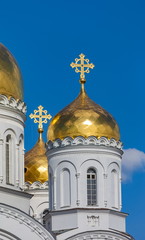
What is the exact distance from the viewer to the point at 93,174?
32031mm

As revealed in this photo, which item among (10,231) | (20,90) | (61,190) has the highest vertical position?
(20,90)

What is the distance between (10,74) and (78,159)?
3.57 m

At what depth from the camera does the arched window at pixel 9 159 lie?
3030 centimetres

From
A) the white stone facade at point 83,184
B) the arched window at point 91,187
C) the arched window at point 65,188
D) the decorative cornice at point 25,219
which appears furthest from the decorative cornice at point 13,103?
the decorative cornice at point 25,219

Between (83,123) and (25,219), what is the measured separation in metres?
4.72

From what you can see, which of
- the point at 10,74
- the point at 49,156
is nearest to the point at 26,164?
the point at 49,156

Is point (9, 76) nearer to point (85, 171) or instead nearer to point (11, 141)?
point (11, 141)

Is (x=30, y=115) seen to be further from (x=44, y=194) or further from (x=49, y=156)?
(x=49, y=156)

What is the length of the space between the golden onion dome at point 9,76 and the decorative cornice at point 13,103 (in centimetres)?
14

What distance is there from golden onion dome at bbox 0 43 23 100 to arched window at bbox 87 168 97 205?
11.0 feet

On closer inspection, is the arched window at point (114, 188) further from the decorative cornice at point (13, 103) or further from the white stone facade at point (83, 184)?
the decorative cornice at point (13, 103)

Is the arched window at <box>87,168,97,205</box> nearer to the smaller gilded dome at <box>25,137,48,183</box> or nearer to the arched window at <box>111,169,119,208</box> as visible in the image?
the arched window at <box>111,169,119,208</box>

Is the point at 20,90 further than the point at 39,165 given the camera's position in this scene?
No

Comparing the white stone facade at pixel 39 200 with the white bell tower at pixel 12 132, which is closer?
the white bell tower at pixel 12 132
